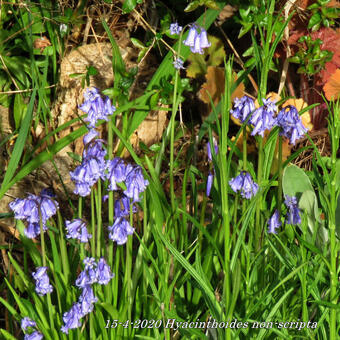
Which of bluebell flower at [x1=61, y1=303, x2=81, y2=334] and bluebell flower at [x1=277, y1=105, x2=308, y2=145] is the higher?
bluebell flower at [x1=277, y1=105, x2=308, y2=145]

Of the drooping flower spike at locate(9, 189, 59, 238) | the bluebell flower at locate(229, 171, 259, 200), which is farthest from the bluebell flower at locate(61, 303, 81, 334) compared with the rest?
the bluebell flower at locate(229, 171, 259, 200)

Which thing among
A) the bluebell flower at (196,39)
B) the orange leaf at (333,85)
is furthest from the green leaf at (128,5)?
the orange leaf at (333,85)

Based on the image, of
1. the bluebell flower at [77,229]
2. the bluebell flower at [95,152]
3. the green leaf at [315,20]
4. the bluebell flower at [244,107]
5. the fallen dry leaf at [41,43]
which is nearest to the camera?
the bluebell flower at [95,152]

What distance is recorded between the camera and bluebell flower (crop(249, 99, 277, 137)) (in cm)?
171

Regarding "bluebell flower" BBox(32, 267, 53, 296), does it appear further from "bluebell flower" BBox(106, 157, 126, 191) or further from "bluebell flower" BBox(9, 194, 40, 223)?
"bluebell flower" BBox(106, 157, 126, 191)

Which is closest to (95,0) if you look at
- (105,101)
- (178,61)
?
(178,61)

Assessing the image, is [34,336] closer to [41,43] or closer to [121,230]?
[121,230]

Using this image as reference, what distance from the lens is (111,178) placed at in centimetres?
160

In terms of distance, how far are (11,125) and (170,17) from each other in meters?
0.97

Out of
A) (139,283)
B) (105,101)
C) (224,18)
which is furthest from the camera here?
(224,18)

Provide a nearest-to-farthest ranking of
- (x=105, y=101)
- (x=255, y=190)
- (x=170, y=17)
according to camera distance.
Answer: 1. (x=105, y=101)
2. (x=255, y=190)
3. (x=170, y=17)

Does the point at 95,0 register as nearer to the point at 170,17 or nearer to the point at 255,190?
the point at 170,17

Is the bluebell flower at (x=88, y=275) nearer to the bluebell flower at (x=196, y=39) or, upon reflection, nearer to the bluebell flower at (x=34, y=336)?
the bluebell flower at (x=34, y=336)

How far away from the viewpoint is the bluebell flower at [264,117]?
1715 millimetres
